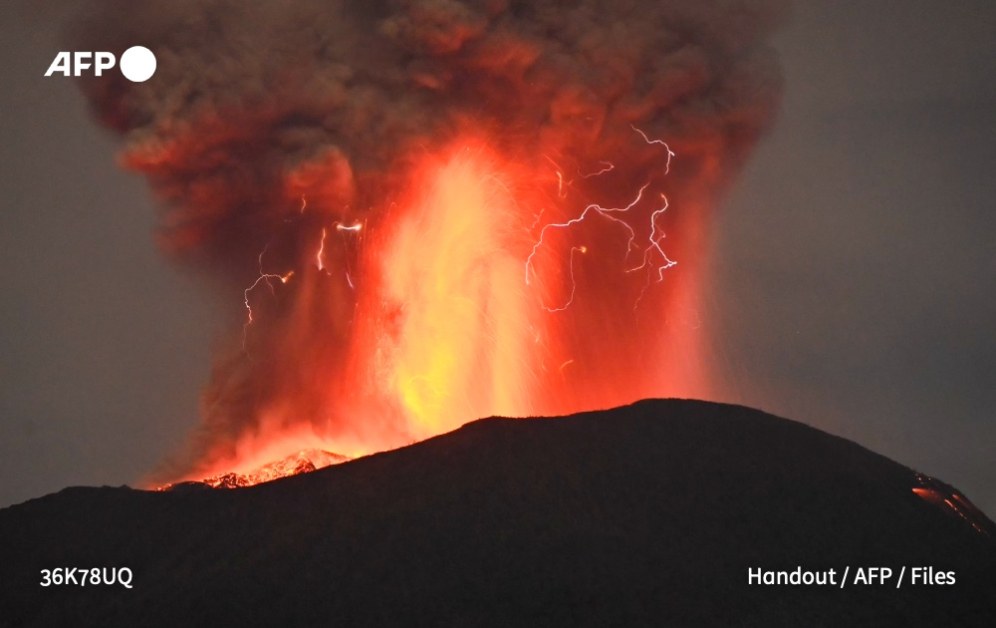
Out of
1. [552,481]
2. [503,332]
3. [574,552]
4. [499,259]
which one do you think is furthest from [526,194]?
[574,552]

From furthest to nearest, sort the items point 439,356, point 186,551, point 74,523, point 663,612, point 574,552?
point 439,356, point 74,523, point 186,551, point 574,552, point 663,612

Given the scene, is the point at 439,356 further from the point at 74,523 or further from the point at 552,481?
the point at 74,523

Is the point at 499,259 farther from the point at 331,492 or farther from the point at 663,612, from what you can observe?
the point at 663,612

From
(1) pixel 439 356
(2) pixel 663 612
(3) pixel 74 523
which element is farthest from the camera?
(1) pixel 439 356

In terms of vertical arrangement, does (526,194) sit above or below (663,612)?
above

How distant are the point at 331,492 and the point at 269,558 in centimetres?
213

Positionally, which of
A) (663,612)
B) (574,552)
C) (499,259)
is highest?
(499,259)

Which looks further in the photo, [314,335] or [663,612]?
[314,335]

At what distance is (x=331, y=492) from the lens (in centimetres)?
1752

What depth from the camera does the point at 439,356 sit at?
23.5 meters

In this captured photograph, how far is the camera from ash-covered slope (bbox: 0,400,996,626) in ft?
46.8

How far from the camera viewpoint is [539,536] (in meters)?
15.5

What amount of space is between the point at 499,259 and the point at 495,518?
370 inches

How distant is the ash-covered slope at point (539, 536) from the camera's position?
1425 cm
